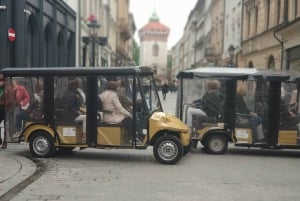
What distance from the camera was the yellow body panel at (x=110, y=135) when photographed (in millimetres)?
10547

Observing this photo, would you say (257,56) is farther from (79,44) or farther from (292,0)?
(79,44)

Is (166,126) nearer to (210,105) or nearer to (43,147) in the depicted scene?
(210,105)

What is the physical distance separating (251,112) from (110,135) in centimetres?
350

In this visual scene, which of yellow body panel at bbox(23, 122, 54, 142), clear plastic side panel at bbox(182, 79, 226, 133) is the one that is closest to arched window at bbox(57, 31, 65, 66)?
clear plastic side panel at bbox(182, 79, 226, 133)

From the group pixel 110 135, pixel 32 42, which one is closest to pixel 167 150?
pixel 110 135

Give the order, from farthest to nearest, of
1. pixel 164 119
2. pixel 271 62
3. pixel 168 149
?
pixel 271 62
pixel 164 119
pixel 168 149

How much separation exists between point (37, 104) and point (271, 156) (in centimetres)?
534

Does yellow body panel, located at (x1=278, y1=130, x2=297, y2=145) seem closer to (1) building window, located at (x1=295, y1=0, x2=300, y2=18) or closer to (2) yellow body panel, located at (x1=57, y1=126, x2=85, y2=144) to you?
(2) yellow body panel, located at (x1=57, y1=126, x2=85, y2=144)

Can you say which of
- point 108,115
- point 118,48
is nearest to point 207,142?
point 108,115

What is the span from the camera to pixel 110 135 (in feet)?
34.8

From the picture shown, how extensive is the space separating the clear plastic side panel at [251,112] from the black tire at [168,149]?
91.6 inches

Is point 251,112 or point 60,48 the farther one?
point 60,48

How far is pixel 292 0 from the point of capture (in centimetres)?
2398

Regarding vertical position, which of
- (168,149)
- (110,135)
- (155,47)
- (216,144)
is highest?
(155,47)
